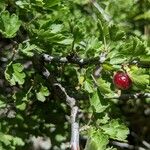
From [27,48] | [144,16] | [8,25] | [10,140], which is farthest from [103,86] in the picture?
[144,16]

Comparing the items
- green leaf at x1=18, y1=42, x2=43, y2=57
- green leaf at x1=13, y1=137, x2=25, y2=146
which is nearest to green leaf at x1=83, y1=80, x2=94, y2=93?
green leaf at x1=18, y1=42, x2=43, y2=57

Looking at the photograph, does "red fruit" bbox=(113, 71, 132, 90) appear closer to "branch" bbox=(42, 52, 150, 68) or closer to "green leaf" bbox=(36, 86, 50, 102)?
"branch" bbox=(42, 52, 150, 68)

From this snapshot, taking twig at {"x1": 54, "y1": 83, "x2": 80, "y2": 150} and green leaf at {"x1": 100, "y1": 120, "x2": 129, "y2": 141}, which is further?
green leaf at {"x1": 100, "y1": 120, "x2": 129, "y2": 141}

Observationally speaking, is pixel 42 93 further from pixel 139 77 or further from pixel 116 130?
pixel 139 77

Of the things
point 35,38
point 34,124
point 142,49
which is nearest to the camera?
point 142,49

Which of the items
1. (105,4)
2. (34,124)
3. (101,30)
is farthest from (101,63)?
(34,124)

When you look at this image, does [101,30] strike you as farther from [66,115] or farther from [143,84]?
[66,115]
